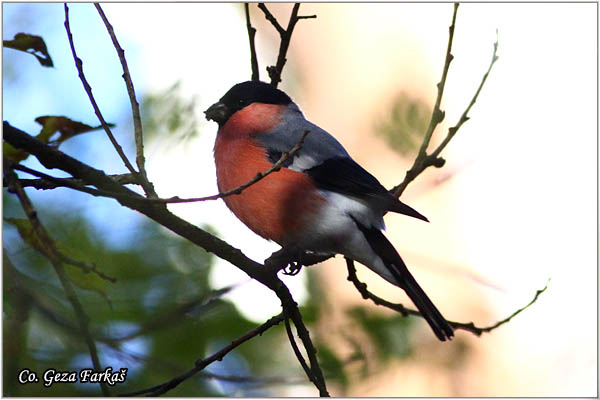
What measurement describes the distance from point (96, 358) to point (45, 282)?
84 cm

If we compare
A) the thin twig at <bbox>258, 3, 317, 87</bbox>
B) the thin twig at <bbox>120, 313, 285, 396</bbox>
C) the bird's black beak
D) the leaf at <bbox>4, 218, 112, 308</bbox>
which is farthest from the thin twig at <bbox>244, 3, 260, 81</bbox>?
the leaf at <bbox>4, 218, 112, 308</bbox>

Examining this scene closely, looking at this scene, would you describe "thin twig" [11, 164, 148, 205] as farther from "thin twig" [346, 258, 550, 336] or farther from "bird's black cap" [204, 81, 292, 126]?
"bird's black cap" [204, 81, 292, 126]

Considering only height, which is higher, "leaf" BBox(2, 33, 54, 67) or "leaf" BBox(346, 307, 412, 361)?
"leaf" BBox(2, 33, 54, 67)

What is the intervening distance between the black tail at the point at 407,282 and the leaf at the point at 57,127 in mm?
1291

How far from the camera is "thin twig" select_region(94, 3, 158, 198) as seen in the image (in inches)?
91.7

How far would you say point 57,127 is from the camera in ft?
7.17

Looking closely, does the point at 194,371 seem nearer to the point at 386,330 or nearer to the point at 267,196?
the point at 267,196

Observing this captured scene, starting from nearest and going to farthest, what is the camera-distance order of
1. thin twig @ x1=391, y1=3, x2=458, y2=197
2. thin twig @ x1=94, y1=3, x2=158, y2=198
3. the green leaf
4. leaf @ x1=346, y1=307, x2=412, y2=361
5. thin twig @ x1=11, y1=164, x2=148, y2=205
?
thin twig @ x1=11, y1=164, x2=148, y2=205 < thin twig @ x1=94, y1=3, x2=158, y2=198 < thin twig @ x1=391, y1=3, x2=458, y2=197 < the green leaf < leaf @ x1=346, y1=307, x2=412, y2=361

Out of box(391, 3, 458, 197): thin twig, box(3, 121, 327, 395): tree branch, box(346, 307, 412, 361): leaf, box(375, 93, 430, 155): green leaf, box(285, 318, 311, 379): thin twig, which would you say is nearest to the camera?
box(3, 121, 327, 395): tree branch

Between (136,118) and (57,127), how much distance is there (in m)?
0.32

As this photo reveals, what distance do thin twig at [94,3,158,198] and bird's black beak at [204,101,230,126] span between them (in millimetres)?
1103

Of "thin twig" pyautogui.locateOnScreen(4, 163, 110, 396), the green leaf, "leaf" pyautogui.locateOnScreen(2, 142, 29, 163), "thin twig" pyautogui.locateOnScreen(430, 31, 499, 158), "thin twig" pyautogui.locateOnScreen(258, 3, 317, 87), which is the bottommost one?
"thin twig" pyautogui.locateOnScreen(4, 163, 110, 396)

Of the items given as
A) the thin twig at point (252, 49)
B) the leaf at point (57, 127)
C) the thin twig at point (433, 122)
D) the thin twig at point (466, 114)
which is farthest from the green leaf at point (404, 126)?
the leaf at point (57, 127)

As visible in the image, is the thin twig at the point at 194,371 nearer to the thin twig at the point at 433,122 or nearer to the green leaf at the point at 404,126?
the thin twig at the point at 433,122
